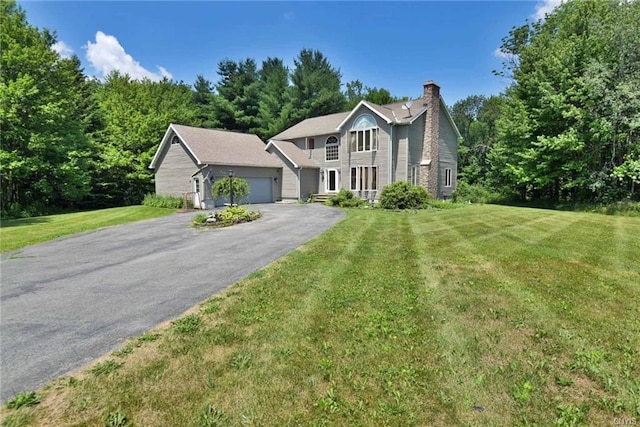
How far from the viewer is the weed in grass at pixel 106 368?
351cm

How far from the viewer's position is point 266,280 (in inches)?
257

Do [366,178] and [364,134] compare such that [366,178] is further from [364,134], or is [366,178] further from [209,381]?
[209,381]

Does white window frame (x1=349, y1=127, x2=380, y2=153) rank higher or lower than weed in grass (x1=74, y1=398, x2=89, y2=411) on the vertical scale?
higher

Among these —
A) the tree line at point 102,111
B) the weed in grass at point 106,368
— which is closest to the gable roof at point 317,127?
the tree line at point 102,111

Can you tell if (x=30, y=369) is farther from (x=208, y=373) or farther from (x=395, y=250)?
(x=395, y=250)

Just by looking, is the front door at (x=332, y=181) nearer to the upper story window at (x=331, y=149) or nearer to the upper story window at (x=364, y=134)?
the upper story window at (x=331, y=149)

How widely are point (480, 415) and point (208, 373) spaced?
103 inches

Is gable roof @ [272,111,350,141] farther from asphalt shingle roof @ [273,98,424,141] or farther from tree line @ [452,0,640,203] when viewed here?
tree line @ [452,0,640,203]

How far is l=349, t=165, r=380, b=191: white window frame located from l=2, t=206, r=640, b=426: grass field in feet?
59.0

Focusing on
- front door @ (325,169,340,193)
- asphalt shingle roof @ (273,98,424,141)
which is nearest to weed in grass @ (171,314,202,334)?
asphalt shingle roof @ (273,98,424,141)

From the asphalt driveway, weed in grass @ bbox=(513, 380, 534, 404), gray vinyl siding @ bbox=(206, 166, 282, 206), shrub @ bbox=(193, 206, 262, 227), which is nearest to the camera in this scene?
weed in grass @ bbox=(513, 380, 534, 404)

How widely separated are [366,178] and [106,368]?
2272cm

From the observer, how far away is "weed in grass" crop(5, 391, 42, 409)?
300 cm

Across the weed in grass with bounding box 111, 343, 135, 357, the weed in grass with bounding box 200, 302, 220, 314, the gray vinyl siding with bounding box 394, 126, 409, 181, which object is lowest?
the weed in grass with bounding box 111, 343, 135, 357
